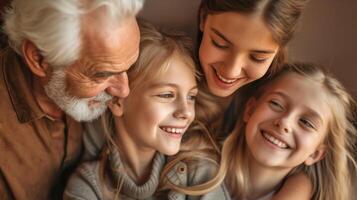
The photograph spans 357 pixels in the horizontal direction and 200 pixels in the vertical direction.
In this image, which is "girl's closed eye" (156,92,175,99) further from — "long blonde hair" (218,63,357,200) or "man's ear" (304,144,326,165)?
"man's ear" (304,144,326,165)

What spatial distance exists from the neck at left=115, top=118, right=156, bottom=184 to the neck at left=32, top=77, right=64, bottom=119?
178mm

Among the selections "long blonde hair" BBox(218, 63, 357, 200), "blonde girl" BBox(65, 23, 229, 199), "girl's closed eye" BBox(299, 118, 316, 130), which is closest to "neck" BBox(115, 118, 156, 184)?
"blonde girl" BBox(65, 23, 229, 199)

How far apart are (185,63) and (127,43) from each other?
224 millimetres

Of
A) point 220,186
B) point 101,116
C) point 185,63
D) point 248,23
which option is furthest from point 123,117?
point 248,23

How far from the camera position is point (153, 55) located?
1.26 metres

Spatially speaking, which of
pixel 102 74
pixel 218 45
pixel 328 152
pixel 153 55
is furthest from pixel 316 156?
pixel 102 74

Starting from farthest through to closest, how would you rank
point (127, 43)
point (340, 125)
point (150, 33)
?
1. point (340, 125)
2. point (150, 33)
3. point (127, 43)

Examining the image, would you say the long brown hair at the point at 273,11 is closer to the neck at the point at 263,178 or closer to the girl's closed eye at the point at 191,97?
the girl's closed eye at the point at 191,97

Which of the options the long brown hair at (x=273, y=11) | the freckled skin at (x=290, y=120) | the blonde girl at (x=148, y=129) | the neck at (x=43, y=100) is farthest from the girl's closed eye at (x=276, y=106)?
the neck at (x=43, y=100)

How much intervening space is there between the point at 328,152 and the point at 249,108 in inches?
10.9

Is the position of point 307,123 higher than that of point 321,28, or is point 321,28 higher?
point 321,28

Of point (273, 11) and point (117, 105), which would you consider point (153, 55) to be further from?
point (273, 11)

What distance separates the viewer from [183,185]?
1343 mm

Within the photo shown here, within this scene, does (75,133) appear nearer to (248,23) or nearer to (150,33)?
(150,33)
